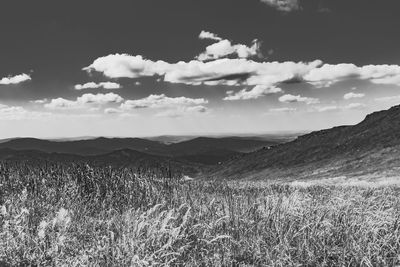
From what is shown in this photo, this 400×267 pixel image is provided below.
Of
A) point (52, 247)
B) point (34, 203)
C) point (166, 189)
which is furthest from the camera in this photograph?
point (166, 189)

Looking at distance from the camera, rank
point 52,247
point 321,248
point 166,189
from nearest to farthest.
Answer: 1. point 52,247
2. point 321,248
3. point 166,189

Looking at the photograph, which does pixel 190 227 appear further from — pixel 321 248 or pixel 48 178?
pixel 48 178

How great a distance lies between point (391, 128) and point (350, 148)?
1221 centimetres

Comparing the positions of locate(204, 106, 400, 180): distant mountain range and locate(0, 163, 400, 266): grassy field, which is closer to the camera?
locate(0, 163, 400, 266): grassy field

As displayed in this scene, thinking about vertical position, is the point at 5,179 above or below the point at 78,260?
above

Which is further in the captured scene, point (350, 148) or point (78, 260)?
point (350, 148)

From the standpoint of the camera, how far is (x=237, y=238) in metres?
8.05

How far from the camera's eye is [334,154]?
134125 millimetres

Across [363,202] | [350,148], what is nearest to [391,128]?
[350,148]

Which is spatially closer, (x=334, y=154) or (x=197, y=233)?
(x=197, y=233)

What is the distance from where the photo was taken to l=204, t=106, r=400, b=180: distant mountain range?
3809 inches

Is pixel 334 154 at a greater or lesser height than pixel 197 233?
lesser

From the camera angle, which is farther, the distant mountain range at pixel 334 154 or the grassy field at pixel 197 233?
the distant mountain range at pixel 334 154

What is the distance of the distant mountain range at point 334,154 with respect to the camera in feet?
317
